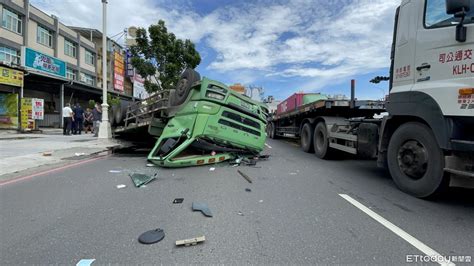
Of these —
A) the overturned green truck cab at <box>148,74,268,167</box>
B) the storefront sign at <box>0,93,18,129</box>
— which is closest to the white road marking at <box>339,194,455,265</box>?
the overturned green truck cab at <box>148,74,268,167</box>

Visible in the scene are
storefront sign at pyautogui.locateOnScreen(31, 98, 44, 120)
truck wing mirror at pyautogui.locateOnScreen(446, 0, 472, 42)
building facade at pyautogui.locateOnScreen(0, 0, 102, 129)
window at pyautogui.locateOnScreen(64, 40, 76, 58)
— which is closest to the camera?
truck wing mirror at pyautogui.locateOnScreen(446, 0, 472, 42)

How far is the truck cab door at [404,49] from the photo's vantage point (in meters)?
4.77

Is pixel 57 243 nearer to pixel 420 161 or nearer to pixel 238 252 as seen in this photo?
pixel 238 252

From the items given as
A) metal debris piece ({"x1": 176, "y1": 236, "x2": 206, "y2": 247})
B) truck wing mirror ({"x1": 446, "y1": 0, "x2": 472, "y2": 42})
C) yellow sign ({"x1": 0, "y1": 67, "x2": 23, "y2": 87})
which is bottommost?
metal debris piece ({"x1": 176, "y1": 236, "x2": 206, "y2": 247})

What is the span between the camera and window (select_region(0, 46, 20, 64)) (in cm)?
2524

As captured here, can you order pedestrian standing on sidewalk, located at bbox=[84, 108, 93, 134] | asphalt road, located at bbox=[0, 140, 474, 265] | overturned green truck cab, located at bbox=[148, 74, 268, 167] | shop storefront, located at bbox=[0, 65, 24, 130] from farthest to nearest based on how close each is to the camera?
pedestrian standing on sidewalk, located at bbox=[84, 108, 93, 134]
shop storefront, located at bbox=[0, 65, 24, 130]
overturned green truck cab, located at bbox=[148, 74, 268, 167]
asphalt road, located at bbox=[0, 140, 474, 265]

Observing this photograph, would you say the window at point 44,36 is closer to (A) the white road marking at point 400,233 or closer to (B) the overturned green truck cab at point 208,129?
(B) the overturned green truck cab at point 208,129

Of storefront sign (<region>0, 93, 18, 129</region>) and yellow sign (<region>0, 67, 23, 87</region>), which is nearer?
yellow sign (<region>0, 67, 23, 87</region>)

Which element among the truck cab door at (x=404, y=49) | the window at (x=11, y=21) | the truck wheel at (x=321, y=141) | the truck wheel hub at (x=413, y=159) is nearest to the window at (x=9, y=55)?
the window at (x=11, y=21)

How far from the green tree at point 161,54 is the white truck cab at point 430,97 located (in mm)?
19586

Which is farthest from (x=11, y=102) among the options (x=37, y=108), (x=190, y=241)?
(x=190, y=241)

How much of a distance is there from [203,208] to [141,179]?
2245 millimetres

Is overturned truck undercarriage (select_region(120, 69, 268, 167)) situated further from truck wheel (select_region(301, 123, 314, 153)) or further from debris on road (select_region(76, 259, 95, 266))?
debris on road (select_region(76, 259, 95, 266))

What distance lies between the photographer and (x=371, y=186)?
5574mm
